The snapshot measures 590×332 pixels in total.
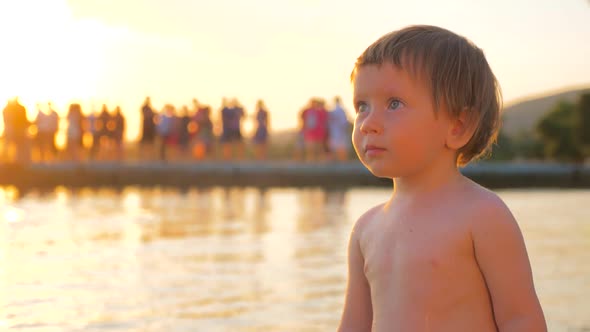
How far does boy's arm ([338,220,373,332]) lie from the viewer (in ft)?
9.62

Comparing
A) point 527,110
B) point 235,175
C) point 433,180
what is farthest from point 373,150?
point 527,110

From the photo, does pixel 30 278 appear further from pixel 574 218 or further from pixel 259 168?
pixel 259 168

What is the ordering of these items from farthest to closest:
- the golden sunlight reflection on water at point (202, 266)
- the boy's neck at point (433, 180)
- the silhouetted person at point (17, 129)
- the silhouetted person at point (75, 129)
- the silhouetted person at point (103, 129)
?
1. the silhouetted person at point (103, 129)
2. the silhouetted person at point (75, 129)
3. the silhouetted person at point (17, 129)
4. the golden sunlight reflection on water at point (202, 266)
5. the boy's neck at point (433, 180)

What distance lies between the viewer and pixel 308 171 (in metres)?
23.1

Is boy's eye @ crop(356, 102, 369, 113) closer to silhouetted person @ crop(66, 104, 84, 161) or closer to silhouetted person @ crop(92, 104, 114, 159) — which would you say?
silhouetted person @ crop(66, 104, 84, 161)

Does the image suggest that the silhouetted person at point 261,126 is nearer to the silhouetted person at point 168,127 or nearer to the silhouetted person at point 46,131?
the silhouetted person at point 168,127

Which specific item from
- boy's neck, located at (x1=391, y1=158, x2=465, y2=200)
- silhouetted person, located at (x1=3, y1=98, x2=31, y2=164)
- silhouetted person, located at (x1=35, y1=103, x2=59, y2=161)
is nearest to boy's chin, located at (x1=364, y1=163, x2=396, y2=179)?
boy's neck, located at (x1=391, y1=158, x2=465, y2=200)

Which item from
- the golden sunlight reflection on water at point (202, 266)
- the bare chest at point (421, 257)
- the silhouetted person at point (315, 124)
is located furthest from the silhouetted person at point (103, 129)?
the bare chest at point (421, 257)

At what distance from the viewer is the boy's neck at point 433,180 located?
2.76m

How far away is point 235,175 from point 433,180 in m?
20.5

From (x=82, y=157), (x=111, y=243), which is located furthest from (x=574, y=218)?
(x=82, y=157)

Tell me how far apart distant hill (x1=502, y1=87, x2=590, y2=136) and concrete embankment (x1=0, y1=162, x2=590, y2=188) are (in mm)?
84970

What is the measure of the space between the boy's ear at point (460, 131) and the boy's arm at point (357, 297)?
1.26 feet

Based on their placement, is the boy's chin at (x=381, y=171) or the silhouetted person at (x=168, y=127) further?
the silhouetted person at (x=168, y=127)
